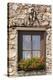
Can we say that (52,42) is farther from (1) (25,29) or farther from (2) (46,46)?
(1) (25,29)

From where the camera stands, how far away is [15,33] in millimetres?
3100

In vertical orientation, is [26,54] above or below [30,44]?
below

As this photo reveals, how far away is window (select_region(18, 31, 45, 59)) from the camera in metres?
3.15

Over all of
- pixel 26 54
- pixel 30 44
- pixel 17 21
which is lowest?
pixel 26 54

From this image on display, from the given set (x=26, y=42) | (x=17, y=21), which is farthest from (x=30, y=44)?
(x=17, y=21)

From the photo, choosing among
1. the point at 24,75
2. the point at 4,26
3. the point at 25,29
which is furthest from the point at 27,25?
the point at 24,75

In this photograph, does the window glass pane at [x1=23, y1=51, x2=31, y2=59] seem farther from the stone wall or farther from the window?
the stone wall

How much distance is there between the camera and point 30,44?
317 centimetres

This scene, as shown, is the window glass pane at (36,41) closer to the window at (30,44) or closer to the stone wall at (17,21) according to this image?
the window at (30,44)

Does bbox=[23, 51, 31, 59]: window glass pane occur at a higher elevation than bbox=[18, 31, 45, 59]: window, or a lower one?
lower

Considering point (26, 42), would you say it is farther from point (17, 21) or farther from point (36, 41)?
point (17, 21)

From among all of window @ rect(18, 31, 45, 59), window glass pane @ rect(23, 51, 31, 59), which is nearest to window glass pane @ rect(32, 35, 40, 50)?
window @ rect(18, 31, 45, 59)

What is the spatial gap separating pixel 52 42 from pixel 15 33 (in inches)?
19.1

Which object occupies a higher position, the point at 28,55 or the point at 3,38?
the point at 3,38
